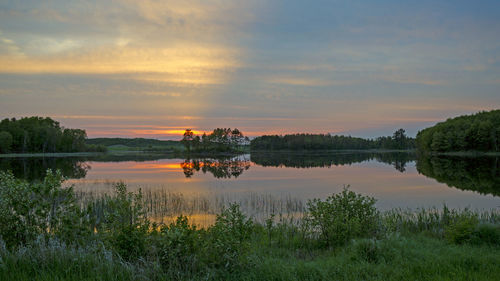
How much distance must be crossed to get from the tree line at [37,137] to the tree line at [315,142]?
281 feet

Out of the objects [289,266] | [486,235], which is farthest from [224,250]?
[486,235]

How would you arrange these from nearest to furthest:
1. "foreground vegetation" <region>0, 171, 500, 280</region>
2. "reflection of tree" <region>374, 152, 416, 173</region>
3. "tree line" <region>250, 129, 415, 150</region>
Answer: "foreground vegetation" <region>0, 171, 500, 280</region>, "reflection of tree" <region>374, 152, 416, 173</region>, "tree line" <region>250, 129, 415, 150</region>

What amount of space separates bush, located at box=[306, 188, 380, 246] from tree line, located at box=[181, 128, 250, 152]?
417 feet

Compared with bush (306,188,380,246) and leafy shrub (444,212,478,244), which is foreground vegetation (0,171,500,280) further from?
bush (306,188,380,246)

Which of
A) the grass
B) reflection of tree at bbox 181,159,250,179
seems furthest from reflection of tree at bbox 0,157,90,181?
the grass

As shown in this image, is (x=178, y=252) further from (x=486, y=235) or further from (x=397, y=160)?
(x=397, y=160)

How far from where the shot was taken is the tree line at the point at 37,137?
319 ft

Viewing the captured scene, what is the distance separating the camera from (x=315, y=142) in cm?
16338

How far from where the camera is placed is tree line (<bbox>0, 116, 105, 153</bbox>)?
9712cm

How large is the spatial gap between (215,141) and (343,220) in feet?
442

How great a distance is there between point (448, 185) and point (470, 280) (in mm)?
26399

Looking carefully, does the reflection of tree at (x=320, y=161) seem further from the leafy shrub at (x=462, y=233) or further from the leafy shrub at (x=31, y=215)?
the leafy shrub at (x=31, y=215)

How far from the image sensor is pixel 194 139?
5330 inches

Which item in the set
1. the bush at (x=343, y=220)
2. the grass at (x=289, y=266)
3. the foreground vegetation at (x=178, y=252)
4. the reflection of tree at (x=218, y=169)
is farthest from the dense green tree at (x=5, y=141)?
the bush at (x=343, y=220)
